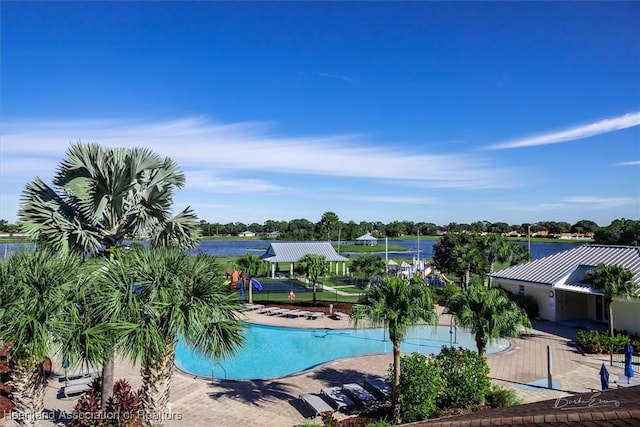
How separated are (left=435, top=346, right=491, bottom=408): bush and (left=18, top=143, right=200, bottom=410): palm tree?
27.1ft

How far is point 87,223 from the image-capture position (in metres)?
12.5

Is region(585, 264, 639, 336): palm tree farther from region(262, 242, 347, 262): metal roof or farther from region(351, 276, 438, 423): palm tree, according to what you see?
region(262, 242, 347, 262): metal roof

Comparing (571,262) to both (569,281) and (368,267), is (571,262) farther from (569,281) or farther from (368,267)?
(368,267)

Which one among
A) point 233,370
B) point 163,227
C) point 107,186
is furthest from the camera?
point 233,370

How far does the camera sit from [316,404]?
13.1 meters

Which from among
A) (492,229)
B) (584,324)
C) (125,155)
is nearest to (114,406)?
(125,155)

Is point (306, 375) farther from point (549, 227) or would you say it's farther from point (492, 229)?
point (549, 227)

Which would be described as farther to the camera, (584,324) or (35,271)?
(584,324)

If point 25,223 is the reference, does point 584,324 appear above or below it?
below

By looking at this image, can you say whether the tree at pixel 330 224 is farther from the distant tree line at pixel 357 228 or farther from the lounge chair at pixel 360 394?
the lounge chair at pixel 360 394

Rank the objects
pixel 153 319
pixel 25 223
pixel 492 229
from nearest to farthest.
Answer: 1. pixel 153 319
2. pixel 25 223
3. pixel 492 229

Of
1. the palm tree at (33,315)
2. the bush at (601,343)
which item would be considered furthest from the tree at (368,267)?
the palm tree at (33,315)

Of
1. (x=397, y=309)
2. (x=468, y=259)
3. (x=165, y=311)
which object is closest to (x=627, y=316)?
(x=468, y=259)

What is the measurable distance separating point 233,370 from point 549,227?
166318 millimetres
